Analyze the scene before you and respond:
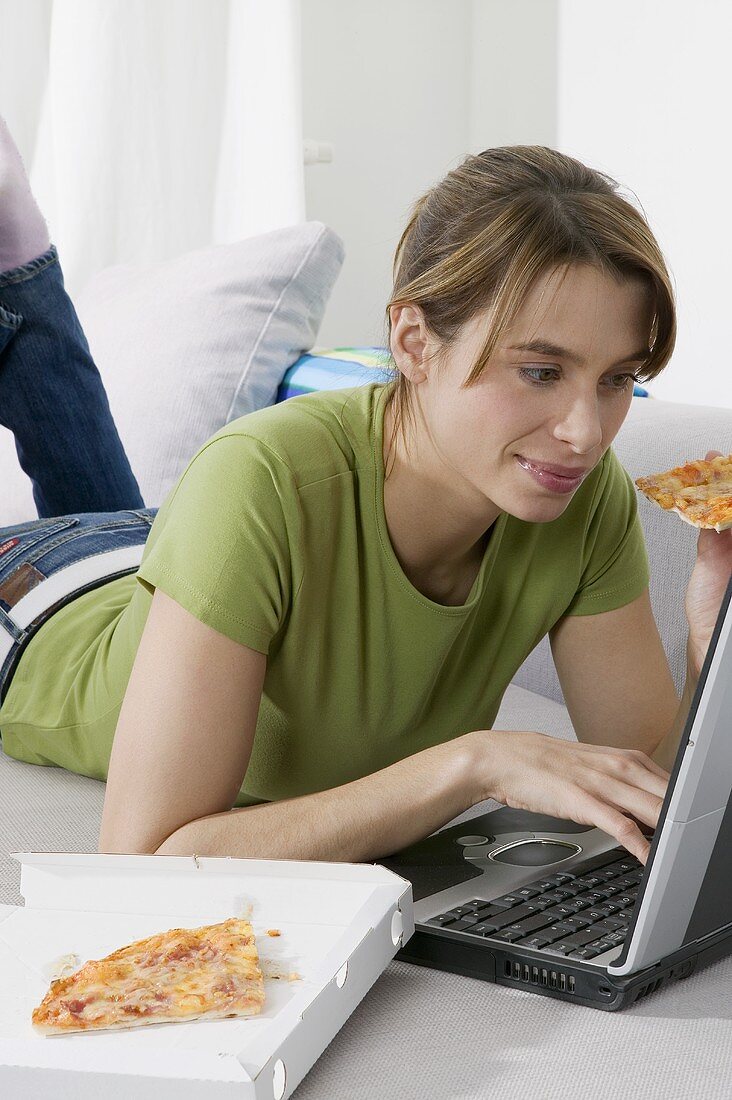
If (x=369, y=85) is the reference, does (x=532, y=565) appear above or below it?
below

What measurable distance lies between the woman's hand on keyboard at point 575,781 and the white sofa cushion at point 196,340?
1236 mm

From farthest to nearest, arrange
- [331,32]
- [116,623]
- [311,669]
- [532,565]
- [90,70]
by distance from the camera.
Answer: [331,32], [90,70], [116,623], [532,565], [311,669]

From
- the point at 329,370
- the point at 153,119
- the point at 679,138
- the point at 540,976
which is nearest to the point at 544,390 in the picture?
the point at 540,976

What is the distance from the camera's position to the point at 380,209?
10.3ft

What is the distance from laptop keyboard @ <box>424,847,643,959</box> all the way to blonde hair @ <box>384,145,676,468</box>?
0.40 meters

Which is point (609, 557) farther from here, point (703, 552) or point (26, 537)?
point (26, 537)

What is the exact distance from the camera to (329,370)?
209cm

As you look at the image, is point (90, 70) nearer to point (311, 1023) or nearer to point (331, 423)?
point (331, 423)

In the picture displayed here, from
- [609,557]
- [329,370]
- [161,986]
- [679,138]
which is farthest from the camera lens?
[679,138]

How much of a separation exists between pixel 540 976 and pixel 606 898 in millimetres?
98

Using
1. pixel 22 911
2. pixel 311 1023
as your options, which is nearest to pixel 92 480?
pixel 22 911

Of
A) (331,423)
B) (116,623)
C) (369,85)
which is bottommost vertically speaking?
(116,623)

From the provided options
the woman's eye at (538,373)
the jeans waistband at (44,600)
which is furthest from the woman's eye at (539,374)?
the jeans waistband at (44,600)

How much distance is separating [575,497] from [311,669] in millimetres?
327
